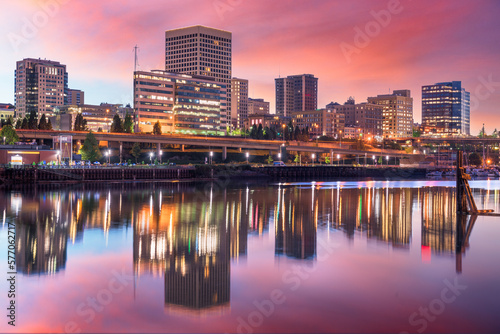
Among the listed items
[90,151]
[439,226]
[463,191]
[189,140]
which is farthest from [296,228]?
[189,140]

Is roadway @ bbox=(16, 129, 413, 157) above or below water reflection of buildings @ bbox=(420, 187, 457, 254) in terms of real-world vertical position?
above

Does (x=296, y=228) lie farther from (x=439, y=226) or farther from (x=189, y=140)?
(x=189, y=140)

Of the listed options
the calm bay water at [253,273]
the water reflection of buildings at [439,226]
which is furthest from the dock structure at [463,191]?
the calm bay water at [253,273]

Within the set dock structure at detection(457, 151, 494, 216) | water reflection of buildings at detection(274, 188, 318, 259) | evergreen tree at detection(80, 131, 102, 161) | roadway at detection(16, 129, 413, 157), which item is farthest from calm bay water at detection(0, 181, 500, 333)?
roadway at detection(16, 129, 413, 157)

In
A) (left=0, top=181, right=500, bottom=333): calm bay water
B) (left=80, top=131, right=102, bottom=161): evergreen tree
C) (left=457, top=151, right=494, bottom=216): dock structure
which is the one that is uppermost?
(left=80, top=131, right=102, bottom=161): evergreen tree

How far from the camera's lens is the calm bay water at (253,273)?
15.7 m

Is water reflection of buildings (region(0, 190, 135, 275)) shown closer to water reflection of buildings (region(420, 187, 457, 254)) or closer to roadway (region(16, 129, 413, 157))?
water reflection of buildings (region(420, 187, 457, 254))

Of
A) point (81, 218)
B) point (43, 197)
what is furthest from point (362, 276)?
point (43, 197)

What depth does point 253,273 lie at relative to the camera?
69.8ft

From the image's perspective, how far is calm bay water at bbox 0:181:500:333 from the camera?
51.6ft

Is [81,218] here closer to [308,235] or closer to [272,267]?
[308,235]

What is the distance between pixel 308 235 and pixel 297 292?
493 inches

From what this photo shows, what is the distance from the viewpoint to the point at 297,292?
1847 centimetres

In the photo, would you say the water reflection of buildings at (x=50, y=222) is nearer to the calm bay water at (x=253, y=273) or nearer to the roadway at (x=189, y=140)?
the calm bay water at (x=253, y=273)
